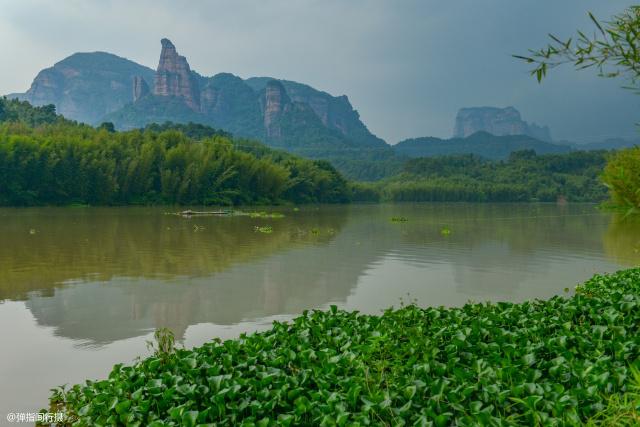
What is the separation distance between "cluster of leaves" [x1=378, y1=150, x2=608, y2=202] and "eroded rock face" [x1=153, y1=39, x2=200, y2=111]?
288ft

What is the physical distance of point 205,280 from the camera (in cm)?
1134

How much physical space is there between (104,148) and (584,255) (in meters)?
42.9

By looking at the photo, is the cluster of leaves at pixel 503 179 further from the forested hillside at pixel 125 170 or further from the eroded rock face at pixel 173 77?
the eroded rock face at pixel 173 77

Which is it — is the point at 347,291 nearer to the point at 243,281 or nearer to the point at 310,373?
the point at 243,281

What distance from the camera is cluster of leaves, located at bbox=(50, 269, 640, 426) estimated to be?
11.4ft

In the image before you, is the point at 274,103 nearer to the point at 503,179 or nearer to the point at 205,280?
the point at 503,179

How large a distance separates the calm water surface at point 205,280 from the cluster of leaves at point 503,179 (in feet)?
239

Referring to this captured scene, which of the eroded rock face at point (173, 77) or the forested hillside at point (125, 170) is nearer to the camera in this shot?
the forested hillside at point (125, 170)

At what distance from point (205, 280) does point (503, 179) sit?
347ft

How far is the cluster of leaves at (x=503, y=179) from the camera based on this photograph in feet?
311

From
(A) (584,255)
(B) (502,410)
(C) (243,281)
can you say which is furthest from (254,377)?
(A) (584,255)

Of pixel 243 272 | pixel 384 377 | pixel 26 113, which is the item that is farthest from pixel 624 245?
pixel 26 113

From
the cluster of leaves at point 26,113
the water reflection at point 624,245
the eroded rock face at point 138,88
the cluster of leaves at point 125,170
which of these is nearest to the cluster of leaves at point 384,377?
the water reflection at point 624,245

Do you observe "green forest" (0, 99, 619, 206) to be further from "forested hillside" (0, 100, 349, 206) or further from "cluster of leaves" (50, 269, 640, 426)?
"cluster of leaves" (50, 269, 640, 426)
